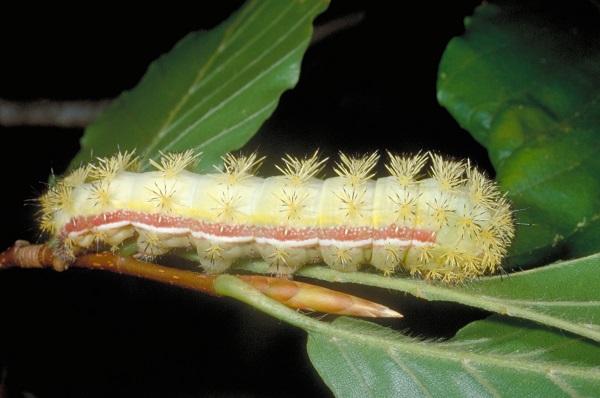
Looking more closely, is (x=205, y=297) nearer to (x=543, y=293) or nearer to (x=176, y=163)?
(x=176, y=163)

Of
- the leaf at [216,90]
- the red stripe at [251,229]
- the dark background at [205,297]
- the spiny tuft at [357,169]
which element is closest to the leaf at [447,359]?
the red stripe at [251,229]

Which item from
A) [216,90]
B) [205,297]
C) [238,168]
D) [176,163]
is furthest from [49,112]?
[238,168]

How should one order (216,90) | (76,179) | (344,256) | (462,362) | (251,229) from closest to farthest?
(462,362) → (344,256) → (251,229) → (76,179) → (216,90)

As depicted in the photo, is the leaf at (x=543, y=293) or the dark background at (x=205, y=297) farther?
the dark background at (x=205, y=297)

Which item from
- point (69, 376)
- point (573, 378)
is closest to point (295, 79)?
point (573, 378)

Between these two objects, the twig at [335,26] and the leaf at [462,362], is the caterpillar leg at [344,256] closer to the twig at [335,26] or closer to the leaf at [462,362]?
the leaf at [462,362]

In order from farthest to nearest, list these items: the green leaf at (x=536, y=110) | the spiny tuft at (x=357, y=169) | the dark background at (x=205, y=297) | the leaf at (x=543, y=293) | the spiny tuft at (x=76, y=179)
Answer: the dark background at (x=205, y=297) < the spiny tuft at (x=76, y=179) < the spiny tuft at (x=357, y=169) < the green leaf at (x=536, y=110) < the leaf at (x=543, y=293)

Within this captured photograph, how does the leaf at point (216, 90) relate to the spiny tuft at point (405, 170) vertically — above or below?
above

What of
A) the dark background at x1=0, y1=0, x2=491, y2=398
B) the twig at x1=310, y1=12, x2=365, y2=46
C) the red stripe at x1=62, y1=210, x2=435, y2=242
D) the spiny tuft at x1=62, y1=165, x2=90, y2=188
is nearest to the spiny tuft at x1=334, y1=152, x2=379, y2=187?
the red stripe at x1=62, y1=210, x2=435, y2=242
